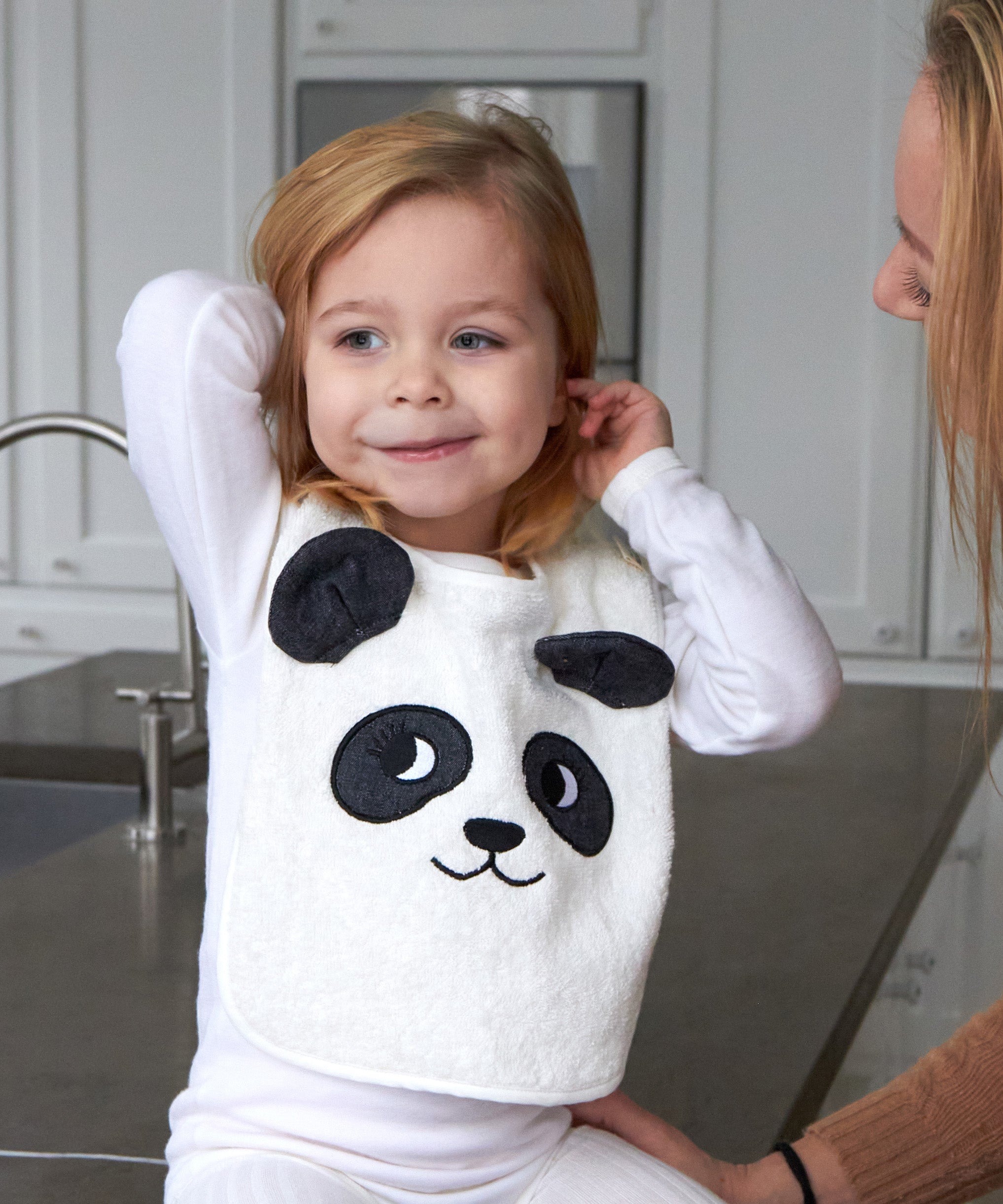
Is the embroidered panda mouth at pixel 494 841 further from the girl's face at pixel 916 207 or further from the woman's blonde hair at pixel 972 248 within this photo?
the girl's face at pixel 916 207

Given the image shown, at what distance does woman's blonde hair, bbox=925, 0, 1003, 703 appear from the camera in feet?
2.47

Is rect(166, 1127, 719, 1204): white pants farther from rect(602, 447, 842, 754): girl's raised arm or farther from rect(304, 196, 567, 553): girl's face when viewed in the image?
rect(304, 196, 567, 553): girl's face

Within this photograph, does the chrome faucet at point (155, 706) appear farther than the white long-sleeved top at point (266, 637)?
Yes

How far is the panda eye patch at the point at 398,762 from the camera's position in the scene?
30.9 inches

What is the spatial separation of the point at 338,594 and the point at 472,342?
0.17 meters

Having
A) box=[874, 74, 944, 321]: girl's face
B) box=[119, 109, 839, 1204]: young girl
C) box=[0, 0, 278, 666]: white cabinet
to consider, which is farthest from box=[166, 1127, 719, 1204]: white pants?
box=[0, 0, 278, 666]: white cabinet

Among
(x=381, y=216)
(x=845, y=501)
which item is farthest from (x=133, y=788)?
(x=845, y=501)

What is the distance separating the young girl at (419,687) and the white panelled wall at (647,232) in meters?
2.03

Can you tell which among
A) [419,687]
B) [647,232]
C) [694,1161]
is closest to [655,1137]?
[694,1161]

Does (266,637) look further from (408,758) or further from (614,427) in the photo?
(614,427)

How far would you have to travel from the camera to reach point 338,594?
814 mm

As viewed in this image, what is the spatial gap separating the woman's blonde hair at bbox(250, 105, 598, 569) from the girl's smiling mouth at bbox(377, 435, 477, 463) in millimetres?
32

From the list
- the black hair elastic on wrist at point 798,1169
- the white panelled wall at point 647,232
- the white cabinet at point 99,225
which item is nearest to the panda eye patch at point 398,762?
the black hair elastic on wrist at point 798,1169

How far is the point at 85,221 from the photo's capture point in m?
3.07
